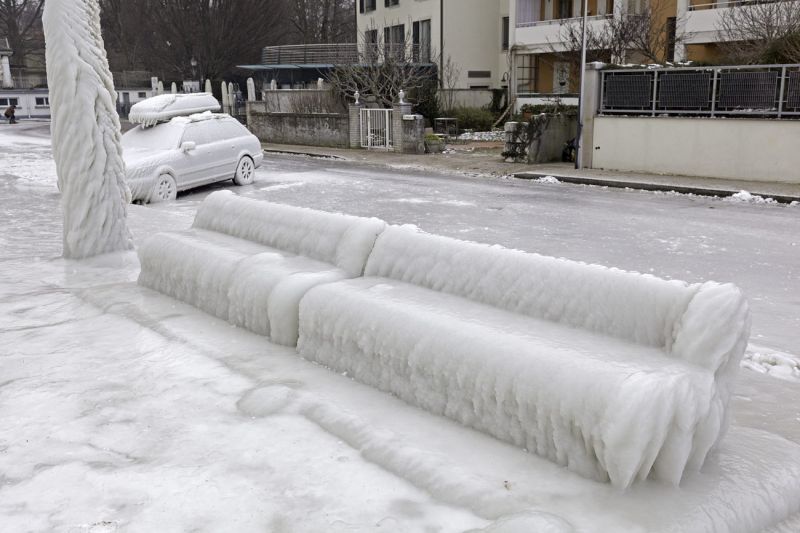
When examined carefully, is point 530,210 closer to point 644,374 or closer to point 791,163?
point 791,163

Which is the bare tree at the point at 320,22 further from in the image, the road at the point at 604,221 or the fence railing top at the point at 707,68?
the road at the point at 604,221

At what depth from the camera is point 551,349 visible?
3.70 m

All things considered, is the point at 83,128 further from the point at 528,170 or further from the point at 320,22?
the point at 320,22

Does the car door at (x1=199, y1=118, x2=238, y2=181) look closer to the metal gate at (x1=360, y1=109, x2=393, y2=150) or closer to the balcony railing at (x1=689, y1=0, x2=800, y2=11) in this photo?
the metal gate at (x1=360, y1=109, x2=393, y2=150)

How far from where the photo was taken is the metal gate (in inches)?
1065

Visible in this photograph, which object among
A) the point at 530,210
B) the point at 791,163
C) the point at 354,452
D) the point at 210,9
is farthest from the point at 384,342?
the point at 210,9

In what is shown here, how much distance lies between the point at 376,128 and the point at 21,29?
195ft

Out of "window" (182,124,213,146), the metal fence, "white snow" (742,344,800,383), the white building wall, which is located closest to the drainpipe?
the metal fence

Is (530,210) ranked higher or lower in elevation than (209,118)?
lower

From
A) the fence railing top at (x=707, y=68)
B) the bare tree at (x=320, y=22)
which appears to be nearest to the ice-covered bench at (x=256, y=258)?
the fence railing top at (x=707, y=68)

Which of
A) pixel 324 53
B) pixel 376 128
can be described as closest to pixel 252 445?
pixel 376 128

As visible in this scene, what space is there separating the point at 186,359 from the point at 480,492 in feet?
8.35

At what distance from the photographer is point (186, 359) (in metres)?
5.14

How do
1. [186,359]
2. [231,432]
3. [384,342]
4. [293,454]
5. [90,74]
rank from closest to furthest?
1. [293,454]
2. [231,432]
3. [384,342]
4. [186,359]
5. [90,74]
